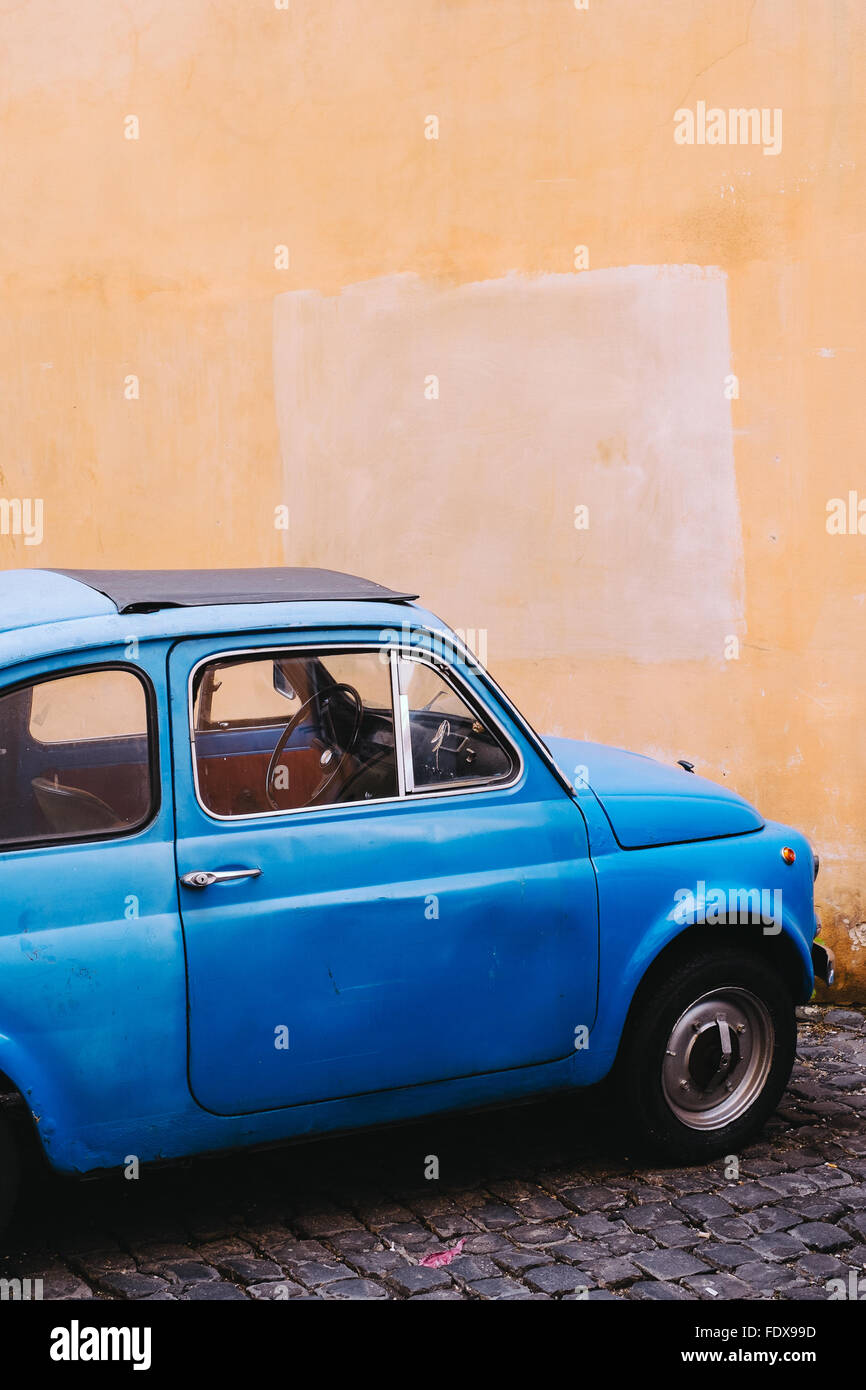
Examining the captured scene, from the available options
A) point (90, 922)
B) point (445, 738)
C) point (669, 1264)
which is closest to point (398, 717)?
point (445, 738)

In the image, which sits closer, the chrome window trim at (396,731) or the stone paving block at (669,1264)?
the chrome window trim at (396,731)

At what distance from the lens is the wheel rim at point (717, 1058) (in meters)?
4.68

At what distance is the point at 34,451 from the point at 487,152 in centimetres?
258

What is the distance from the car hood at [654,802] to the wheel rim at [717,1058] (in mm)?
540

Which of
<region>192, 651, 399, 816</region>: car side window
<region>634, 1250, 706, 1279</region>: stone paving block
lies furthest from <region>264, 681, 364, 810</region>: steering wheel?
<region>634, 1250, 706, 1279</region>: stone paving block

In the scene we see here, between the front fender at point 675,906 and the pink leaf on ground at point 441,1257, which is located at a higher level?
the front fender at point 675,906

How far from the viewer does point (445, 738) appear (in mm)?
4418

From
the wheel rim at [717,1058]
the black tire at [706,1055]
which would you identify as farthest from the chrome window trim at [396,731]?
the wheel rim at [717,1058]

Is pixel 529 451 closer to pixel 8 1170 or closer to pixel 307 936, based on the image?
pixel 307 936

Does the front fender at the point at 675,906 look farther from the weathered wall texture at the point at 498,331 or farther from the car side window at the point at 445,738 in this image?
the weathered wall texture at the point at 498,331

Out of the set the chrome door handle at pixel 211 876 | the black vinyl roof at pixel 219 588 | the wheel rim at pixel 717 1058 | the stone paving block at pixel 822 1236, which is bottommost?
the stone paving block at pixel 822 1236

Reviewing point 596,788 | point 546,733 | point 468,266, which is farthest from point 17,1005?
point 468,266

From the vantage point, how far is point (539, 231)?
6738 millimetres

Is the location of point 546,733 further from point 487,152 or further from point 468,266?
point 487,152
